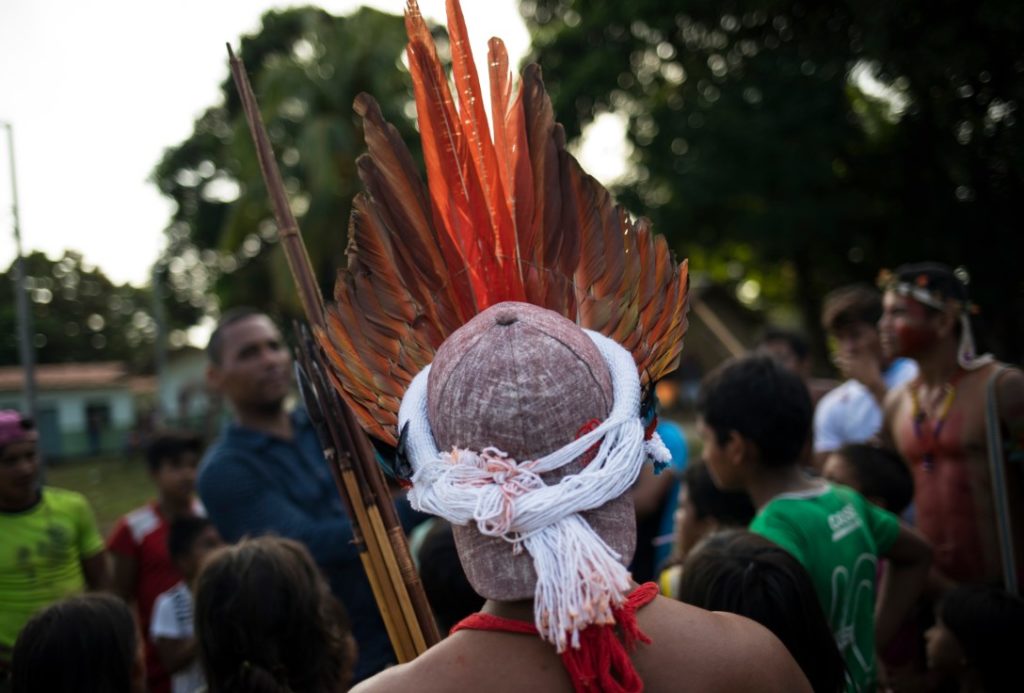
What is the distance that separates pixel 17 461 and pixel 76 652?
61.2 inches

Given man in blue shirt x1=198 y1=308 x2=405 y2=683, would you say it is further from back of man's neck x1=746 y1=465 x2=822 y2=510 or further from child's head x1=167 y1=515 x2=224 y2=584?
back of man's neck x1=746 y1=465 x2=822 y2=510

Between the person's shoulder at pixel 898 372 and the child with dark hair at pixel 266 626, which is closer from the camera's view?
the child with dark hair at pixel 266 626

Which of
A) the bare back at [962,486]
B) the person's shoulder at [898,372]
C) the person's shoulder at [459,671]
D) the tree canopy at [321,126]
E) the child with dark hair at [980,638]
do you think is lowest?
the child with dark hair at [980,638]

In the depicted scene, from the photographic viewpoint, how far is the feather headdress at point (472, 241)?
5.62 feet

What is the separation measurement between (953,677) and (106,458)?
7.25m

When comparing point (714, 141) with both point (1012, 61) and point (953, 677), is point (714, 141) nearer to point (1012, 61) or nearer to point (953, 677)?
point (1012, 61)

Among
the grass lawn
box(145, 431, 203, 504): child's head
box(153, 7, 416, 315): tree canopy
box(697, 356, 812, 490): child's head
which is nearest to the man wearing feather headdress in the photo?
box(697, 356, 812, 490): child's head

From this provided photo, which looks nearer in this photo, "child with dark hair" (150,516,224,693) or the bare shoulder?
the bare shoulder

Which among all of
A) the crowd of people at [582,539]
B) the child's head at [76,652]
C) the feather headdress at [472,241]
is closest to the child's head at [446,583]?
the crowd of people at [582,539]

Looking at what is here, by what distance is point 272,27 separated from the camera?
25672 millimetres

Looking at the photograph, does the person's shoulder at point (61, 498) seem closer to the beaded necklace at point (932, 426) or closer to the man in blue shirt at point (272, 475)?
the man in blue shirt at point (272, 475)

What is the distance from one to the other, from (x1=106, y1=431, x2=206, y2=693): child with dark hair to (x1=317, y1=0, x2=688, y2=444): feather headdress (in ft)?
8.97

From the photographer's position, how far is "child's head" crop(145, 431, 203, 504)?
438 centimetres

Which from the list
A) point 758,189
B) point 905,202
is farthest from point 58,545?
point 758,189
